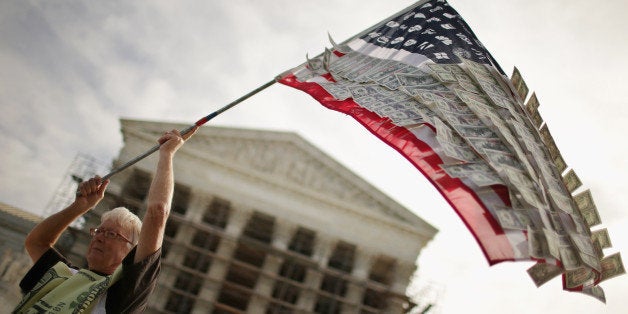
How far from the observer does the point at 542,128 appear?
453 centimetres

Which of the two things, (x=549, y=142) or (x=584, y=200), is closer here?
(x=584, y=200)

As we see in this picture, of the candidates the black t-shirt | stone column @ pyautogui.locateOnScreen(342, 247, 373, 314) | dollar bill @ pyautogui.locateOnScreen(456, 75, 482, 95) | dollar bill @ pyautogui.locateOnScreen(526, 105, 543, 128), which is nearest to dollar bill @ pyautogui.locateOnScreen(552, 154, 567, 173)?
dollar bill @ pyautogui.locateOnScreen(526, 105, 543, 128)

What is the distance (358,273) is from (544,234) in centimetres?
2020

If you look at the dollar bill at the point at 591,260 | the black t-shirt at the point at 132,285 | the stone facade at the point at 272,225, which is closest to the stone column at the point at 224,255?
the stone facade at the point at 272,225

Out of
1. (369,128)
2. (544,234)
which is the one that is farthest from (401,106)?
(544,234)

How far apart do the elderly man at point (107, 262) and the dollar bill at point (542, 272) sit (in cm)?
269

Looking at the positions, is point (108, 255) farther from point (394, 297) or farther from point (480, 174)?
point (394, 297)

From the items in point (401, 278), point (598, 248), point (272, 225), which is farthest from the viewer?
point (272, 225)

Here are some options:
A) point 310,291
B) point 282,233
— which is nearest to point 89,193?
point 310,291

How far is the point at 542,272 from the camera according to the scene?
316 cm

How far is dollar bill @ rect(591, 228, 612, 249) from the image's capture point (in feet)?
11.3

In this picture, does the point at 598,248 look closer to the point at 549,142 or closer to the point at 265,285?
the point at 549,142

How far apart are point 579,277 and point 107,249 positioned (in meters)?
3.42

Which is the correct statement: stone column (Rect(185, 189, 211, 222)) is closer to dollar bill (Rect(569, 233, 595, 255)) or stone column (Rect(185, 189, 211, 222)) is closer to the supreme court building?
the supreme court building
